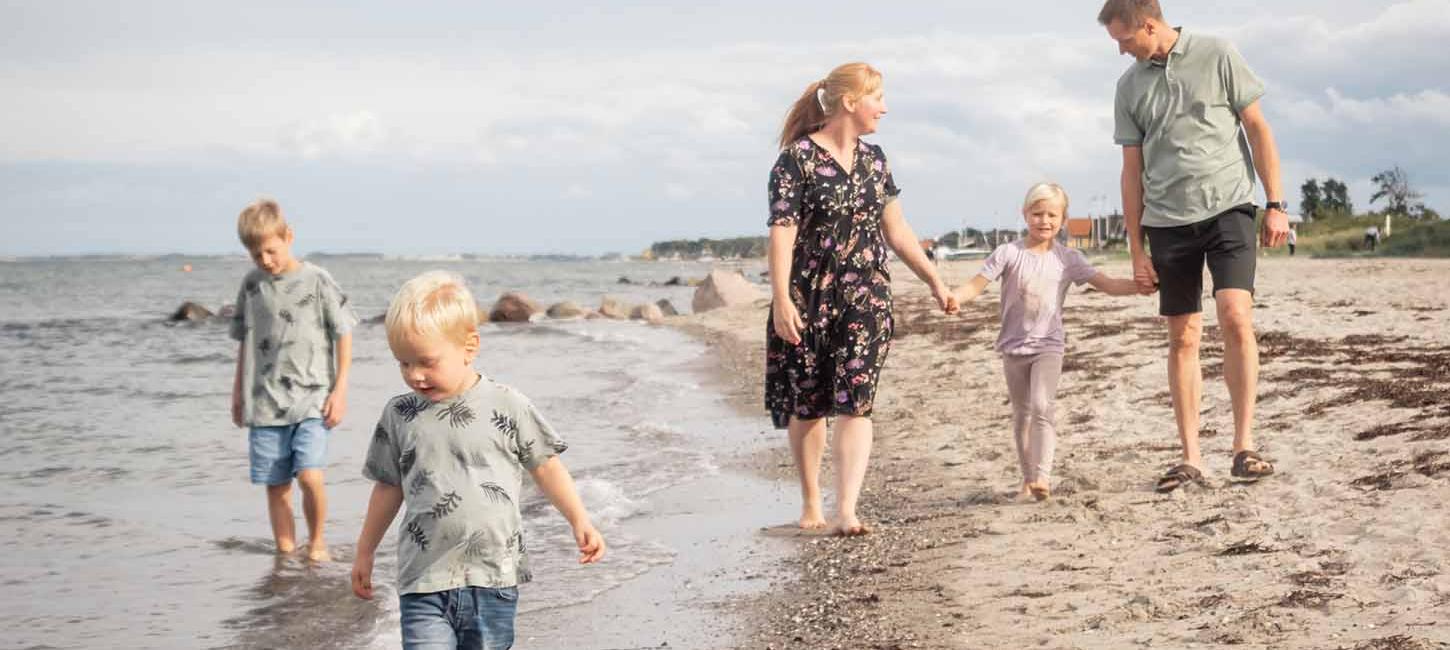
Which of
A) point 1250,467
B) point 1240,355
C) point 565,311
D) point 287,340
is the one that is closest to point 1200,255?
point 1240,355

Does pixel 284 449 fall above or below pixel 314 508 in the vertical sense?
above

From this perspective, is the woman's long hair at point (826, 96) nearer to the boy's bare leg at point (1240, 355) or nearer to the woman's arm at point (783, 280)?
the woman's arm at point (783, 280)

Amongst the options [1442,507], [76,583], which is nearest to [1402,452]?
[1442,507]

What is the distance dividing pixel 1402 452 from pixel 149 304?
5240 cm

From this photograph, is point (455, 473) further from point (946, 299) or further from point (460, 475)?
point (946, 299)

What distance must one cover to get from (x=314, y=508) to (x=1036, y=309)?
361 centimetres

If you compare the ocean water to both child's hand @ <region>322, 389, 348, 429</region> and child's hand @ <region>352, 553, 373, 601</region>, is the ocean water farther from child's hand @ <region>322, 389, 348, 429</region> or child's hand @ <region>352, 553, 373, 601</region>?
child's hand @ <region>352, 553, 373, 601</region>

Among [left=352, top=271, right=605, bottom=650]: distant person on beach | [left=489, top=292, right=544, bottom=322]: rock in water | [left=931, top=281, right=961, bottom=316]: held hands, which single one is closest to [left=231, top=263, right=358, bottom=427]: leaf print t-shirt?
[left=931, top=281, right=961, bottom=316]: held hands

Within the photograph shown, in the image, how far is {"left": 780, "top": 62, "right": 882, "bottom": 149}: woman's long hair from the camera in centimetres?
593

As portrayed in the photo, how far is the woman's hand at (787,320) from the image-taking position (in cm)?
588

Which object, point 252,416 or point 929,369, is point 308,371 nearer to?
Answer: point 252,416

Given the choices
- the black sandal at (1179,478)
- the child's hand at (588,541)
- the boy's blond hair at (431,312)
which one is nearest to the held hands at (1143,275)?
the black sandal at (1179,478)

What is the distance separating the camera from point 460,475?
325cm

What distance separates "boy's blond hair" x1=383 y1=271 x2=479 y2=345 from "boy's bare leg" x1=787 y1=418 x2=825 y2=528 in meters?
3.11
